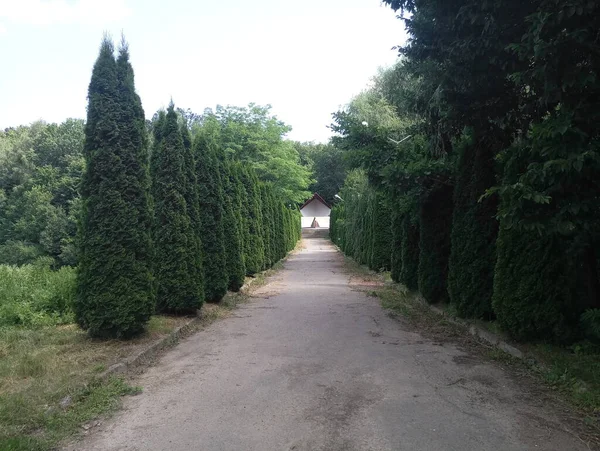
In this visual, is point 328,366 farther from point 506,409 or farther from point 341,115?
point 341,115

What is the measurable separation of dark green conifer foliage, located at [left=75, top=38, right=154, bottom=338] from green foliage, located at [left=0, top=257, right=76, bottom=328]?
0.67 meters

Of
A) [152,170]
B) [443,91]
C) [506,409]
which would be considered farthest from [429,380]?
[152,170]

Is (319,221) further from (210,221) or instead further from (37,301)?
(37,301)

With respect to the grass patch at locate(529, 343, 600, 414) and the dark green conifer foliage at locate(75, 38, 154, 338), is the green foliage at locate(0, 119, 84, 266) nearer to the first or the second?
the dark green conifer foliage at locate(75, 38, 154, 338)

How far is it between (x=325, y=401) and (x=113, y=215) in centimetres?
419

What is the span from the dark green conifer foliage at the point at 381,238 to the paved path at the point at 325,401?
1244 centimetres

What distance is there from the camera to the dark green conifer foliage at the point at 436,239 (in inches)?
435

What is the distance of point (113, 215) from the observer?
23.6 ft

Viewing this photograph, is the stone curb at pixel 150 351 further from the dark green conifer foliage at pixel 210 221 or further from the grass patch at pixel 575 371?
the grass patch at pixel 575 371

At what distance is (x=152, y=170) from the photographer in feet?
32.9

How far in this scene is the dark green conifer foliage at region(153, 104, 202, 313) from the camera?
9547 millimetres

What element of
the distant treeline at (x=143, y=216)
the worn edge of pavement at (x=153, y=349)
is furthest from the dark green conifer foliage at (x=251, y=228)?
the worn edge of pavement at (x=153, y=349)

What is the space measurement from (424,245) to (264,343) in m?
5.14

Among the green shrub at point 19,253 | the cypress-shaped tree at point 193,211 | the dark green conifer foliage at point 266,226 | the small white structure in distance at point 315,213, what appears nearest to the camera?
the cypress-shaped tree at point 193,211
